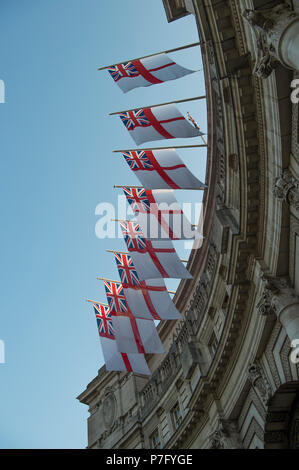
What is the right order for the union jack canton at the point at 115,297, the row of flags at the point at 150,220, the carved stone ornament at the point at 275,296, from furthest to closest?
the union jack canton at the point at 115,297 < the row of flags at the point at 150,220 < the carved stone ornament at the point at 275,296

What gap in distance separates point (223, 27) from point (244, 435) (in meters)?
19.1

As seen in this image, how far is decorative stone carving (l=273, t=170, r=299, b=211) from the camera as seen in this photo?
→ 1571 centimetres

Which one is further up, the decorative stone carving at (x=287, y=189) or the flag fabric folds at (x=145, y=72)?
the flag fabric folds at (x=145, y=72)

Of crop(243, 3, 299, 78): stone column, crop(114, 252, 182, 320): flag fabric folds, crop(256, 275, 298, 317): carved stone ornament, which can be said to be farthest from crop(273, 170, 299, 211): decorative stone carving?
crop(114, 252, 182, 320): flag fabric folds

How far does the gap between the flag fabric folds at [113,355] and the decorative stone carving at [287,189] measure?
14.3 metres

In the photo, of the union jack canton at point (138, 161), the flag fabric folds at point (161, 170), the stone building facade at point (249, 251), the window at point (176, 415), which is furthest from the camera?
the window at point (176, 415)

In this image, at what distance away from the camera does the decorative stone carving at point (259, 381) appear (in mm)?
17703

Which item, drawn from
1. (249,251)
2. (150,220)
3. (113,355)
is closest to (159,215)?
(150,220)

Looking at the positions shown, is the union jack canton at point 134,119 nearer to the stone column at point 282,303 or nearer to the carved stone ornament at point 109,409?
the stone column at point 282,303

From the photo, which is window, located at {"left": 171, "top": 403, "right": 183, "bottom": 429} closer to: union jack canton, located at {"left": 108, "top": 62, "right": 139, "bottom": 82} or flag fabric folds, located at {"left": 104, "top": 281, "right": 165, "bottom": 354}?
Answer: flag fabric folds, located at {"left": 104, "top": 281, "right": 165, "bottom": 354}

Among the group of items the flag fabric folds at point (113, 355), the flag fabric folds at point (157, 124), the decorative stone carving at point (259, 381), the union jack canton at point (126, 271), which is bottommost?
the decorative stone carving at point (259, 381)

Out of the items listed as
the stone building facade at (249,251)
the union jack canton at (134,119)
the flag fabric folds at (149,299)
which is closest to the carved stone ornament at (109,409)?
the stone building facade at (249,251)

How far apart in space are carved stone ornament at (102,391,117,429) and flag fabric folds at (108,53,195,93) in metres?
26.9

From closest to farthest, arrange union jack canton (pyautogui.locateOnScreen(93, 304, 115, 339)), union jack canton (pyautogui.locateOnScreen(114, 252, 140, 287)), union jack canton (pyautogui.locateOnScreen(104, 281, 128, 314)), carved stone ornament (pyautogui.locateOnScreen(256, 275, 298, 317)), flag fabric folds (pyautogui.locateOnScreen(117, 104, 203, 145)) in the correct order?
1. carved stone ornament (pyautogui.locateOnScreen(256, 275, 298, 317))
2. flag fabric folds (pyautogui.locateOnScreen(117, 104, 203, 145))
3. union jack canton (pyautogui.locateOnScreen(114, 252, 140, 287))
4. union jack canton (pyautogui.locateOnScreen(104, 281, 128, 314))
5. union jack canton (pyautogui.locateOnScreen(93, 304, 115, 339))
